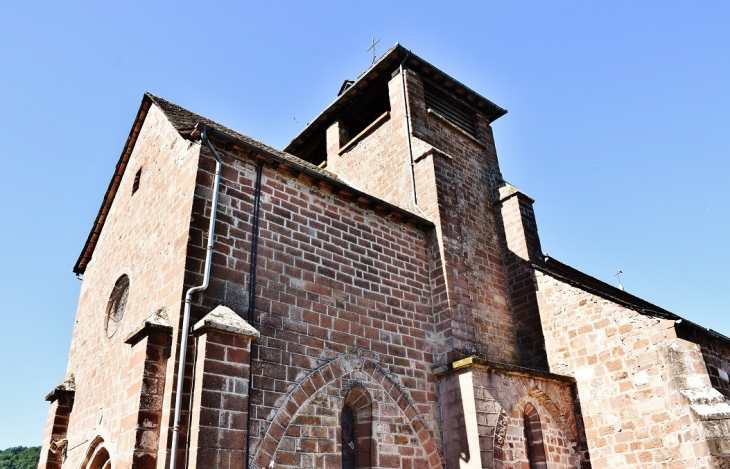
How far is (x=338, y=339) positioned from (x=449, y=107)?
29.6 feet

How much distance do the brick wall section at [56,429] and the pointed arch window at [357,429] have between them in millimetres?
5471

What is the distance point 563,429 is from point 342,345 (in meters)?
5.00

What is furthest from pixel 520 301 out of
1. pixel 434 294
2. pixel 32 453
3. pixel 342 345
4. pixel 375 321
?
pixel 32 453

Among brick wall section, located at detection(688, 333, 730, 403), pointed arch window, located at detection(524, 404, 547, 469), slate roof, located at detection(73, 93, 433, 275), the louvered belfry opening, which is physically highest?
the louvered belfry opening

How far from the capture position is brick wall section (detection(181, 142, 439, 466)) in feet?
24.2

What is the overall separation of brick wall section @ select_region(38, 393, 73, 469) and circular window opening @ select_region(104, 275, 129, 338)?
176 centimetres

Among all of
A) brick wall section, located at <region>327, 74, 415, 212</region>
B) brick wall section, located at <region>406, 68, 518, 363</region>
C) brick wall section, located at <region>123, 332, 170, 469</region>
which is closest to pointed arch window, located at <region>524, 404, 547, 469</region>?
brick wall section, located at <region>406, 68, 518, 363</region>

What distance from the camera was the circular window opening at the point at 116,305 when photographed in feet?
30.8

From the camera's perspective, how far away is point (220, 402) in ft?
20.7

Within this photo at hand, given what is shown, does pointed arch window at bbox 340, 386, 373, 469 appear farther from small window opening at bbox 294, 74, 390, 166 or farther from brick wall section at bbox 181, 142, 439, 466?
small window opening at bbox 294, 74, 390, 166

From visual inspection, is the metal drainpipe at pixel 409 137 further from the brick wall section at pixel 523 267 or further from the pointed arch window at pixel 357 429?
the pointed arch window at pixel 357 429

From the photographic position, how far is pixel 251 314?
7.42 meters

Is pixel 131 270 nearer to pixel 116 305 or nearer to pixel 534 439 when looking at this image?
pixel 116 305

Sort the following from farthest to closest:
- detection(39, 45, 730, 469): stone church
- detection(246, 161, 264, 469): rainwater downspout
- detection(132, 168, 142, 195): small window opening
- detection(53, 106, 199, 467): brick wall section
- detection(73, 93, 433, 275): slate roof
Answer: detection(132, 168, 142, 195): small window opening → detection(73, 93, 433, 275): slate roof → detection(53, 106, 199, 467): brick wall section → detection(39, 45, 730, 469): stone church → detection(246, 161, 264, 469): rainwater downspout
